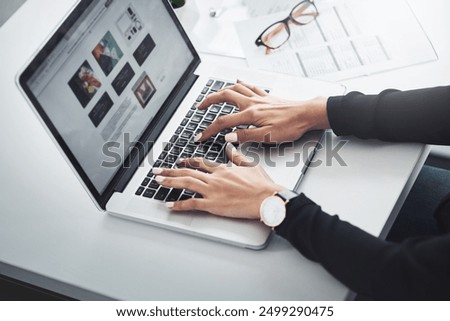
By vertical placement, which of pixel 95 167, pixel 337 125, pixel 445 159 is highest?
pixel 95 167

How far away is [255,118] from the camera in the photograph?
991 mm


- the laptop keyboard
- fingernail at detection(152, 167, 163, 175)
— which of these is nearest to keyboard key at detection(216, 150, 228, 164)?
the laptop keyboard

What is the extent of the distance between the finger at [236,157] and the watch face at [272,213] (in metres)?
0.11

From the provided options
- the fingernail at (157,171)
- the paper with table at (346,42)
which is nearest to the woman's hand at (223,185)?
the fingernail at (157,171)

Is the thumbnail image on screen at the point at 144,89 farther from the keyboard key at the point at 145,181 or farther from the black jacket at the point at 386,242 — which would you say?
the black jacket at the point at 386,242

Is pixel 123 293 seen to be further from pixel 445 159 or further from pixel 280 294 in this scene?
pixel 445 159

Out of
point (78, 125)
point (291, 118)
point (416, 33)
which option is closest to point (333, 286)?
point (291, 118)

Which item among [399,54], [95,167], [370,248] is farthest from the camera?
[399,54]

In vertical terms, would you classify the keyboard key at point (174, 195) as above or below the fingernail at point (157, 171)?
below

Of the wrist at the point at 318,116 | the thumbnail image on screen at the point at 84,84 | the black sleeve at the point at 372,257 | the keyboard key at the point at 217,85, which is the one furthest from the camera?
the keyboard key at the point at 217,85

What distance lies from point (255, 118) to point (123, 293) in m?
0.37

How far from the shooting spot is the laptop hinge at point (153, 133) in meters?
0.95

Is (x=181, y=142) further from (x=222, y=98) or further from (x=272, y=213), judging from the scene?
(x=272, y=213)

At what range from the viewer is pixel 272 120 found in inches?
38.7
